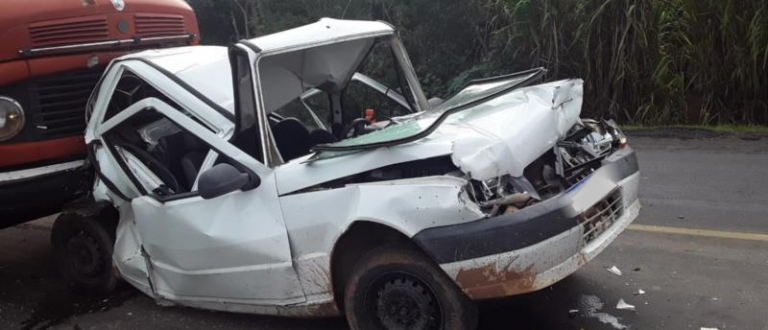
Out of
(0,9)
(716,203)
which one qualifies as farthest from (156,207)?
(716,203)

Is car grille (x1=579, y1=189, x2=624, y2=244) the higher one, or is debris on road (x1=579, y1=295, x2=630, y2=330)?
car grille (x1=579, y1=189, x2=624, y2=244)

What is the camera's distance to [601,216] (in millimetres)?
3701

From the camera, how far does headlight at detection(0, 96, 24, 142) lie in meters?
4.79

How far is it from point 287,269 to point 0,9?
2.79 meters

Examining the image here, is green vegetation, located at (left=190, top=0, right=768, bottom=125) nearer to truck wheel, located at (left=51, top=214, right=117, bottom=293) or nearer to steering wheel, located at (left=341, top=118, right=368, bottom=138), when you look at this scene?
steering wheel, located at (left=341, top=118, right=368, bottom=138)

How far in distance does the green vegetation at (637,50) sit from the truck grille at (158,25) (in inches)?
266

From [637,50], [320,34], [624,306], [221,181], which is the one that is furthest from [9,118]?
[637,50]

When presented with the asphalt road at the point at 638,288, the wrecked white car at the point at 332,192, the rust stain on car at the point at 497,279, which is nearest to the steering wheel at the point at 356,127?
the wrecked white car at the point at 332,192

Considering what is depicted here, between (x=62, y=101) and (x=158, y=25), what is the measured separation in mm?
1046

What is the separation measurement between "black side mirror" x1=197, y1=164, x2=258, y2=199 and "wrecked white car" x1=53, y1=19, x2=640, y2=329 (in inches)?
0.4

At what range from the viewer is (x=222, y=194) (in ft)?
12.3

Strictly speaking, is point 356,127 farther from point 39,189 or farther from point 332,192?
point 39,189

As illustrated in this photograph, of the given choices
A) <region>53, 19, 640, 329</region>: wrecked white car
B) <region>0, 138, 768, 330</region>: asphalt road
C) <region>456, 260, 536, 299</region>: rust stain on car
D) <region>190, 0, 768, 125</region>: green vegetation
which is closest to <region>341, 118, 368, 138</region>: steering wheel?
<region>53, 19, 640, 329</region>: wrecked white car

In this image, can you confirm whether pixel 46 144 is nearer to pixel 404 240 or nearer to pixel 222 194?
pixel 222 194
